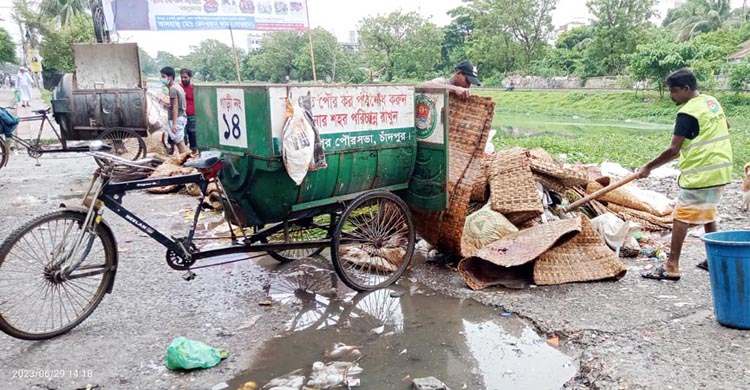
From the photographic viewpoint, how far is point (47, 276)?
11.2 ft

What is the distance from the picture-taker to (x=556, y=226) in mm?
4742

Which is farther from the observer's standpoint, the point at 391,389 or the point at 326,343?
the point at 326,343

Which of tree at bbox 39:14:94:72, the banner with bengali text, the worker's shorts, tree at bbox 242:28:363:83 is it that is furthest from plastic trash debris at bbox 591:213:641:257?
tree at bbox 39:14:94:72

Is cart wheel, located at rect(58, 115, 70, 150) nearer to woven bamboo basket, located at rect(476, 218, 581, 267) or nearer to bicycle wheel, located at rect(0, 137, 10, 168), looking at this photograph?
bicycle wheel, located at rect(0, 137, 10, 168)

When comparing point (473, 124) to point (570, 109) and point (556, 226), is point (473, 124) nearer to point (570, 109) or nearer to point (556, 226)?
point (556, 226)

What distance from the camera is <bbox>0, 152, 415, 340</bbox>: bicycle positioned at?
3.44 m

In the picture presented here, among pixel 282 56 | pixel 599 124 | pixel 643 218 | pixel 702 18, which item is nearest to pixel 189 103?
pixel 643 218

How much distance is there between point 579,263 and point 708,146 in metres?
1.27

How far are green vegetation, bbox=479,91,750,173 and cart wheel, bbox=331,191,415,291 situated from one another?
20.8 feet

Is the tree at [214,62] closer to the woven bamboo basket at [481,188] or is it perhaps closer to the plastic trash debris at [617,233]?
the woven bamboo basket at [481,188]

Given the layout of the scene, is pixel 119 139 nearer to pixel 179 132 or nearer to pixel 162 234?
pixel 179 132

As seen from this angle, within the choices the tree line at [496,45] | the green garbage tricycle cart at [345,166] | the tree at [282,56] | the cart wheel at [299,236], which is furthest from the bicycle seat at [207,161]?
the tree at [282,56]

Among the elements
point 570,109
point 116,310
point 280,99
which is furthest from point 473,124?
point 570,109

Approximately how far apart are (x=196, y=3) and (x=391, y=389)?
8608mm
